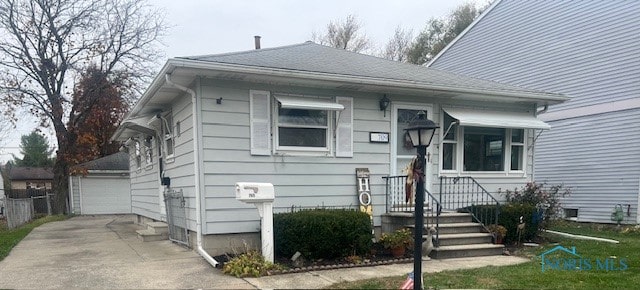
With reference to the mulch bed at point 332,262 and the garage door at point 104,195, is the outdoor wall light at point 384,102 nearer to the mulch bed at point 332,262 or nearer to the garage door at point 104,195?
the mulch bed at point 332,262

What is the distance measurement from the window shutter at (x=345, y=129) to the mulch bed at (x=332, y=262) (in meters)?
1.75

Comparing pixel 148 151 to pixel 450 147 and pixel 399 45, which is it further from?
pixel 399 45

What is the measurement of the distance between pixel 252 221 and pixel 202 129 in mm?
1595

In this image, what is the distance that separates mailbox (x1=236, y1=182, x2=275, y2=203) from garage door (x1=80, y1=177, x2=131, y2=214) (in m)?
15.6

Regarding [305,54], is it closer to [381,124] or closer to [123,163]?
[381,124]

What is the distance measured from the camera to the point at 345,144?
689 centimetres

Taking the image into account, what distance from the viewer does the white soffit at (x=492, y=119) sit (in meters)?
7.50

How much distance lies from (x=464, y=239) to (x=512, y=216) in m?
1.22

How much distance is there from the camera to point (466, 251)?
6344mm

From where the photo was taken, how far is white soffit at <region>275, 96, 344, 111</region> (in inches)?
244

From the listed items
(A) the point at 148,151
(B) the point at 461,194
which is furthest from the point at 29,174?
(B) the point at 461,194

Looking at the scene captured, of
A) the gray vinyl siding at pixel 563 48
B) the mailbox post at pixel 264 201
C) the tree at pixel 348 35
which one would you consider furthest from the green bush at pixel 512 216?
the tree at pixel 348 35

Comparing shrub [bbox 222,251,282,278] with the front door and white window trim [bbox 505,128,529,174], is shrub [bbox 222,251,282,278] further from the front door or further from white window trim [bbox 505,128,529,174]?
white window trim [bbox 505,128,529,174]

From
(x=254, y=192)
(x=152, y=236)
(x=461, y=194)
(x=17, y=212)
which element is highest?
(x=254, y=192)
